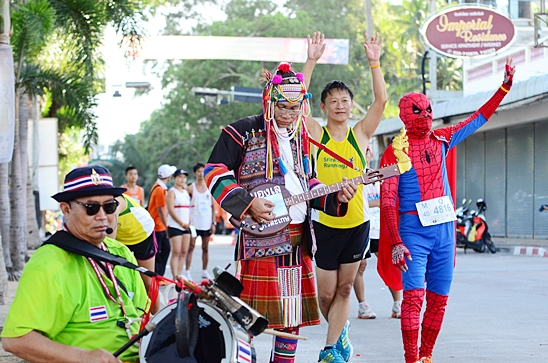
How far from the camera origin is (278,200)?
5.34 metres

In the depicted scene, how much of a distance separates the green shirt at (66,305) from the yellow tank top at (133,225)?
4905 mm

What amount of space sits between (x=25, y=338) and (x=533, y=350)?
5.01 m

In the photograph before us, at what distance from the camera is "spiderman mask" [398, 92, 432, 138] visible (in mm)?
6590

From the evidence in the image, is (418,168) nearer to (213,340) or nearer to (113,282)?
(113,282)

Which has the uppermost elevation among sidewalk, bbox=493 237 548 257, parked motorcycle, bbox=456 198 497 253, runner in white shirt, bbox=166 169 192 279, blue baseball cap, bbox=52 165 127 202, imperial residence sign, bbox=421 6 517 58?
imperial residence sign, bbox=421 6 517 58

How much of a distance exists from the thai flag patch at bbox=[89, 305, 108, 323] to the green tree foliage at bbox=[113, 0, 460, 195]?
41.1 metres

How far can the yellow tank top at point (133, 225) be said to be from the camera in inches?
353

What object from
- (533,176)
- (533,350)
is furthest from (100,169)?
(533,176)

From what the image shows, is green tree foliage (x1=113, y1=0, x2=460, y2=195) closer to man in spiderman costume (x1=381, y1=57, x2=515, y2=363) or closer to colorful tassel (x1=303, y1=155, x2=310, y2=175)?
man in spiderman costume (x1=381, y1=57, x2=515, y2=363)

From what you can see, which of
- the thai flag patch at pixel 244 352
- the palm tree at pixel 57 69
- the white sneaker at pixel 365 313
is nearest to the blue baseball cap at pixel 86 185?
the thai flag patch at pixel 244 352

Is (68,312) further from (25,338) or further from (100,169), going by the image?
Result: (100,169)

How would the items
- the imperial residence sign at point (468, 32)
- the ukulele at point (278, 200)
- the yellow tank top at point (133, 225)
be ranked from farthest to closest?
the imperial residence sign at point (468, 32), the yellow tank top at point (133, 225), the ukulele at point (278, 200)

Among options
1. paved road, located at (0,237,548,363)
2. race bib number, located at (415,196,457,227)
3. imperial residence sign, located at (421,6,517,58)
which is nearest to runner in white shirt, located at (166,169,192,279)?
paved road, located at (0,237,548,363)

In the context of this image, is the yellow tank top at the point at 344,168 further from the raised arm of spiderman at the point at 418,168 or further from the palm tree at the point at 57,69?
the palm tree at the point at 57,69
